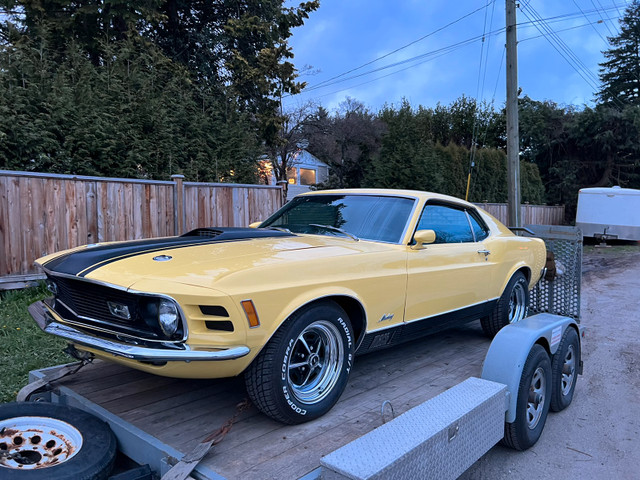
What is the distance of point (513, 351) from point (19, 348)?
15.1 ft

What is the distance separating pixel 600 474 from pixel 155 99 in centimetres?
865

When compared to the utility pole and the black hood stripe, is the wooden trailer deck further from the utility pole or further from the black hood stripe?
the utility pole

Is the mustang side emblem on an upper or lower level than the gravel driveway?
upper

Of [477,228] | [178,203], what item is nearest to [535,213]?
[178,203]

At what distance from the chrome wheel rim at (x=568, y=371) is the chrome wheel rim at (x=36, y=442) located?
3531 mm

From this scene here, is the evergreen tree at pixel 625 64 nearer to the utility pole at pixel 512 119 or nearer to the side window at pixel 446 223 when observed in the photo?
the utility pole at pixel 512 119

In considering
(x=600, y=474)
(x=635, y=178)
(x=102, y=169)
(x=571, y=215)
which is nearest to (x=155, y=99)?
(x=102, y=169)

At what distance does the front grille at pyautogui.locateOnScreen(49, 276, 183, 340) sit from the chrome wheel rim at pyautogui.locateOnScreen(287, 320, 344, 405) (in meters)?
0.75

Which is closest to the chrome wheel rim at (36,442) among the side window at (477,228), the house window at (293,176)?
the side window at (477,228)

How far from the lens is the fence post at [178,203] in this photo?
7.76 meters

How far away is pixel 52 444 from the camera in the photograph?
2.14m

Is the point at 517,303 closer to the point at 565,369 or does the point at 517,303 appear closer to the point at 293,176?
the point at 565,369

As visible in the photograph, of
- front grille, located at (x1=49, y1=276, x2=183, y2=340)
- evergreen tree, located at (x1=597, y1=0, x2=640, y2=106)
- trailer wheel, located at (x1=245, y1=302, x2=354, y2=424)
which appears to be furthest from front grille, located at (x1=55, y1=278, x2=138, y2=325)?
evergreen tree, located at (x1=597, y1=0, x2=640, y2=106)

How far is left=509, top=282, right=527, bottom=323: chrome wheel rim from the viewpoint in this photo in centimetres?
497
